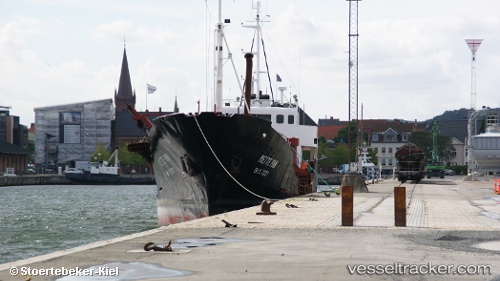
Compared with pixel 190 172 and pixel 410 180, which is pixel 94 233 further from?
pixel 410 180

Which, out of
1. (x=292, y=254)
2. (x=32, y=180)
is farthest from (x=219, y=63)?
(x=32, y=180)

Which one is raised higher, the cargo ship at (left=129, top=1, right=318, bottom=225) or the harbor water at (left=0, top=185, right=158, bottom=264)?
the cargo ship at (left=129, top=1, right=318, bottom=225)

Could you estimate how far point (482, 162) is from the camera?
338 ft

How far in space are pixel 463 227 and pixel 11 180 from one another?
114865 millimetres

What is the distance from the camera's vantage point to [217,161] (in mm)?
31078

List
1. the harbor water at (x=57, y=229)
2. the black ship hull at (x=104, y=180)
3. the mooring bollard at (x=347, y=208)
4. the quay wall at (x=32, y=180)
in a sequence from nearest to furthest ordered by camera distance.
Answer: the mooring bollard at (x=347, y=208) < the harbor water at (x=57, y=229) < the quay wall at (x=32, y=180) < the black ship hull at (x=104, y=180)

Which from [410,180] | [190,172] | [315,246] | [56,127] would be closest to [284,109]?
[190,172]

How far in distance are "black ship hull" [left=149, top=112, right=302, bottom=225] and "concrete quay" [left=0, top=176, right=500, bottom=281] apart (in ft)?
28.9

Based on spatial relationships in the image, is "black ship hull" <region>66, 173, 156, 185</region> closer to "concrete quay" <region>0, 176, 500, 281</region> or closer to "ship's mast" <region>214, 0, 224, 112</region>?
"ship's mast" <region>214, 0, 224, 112</region>

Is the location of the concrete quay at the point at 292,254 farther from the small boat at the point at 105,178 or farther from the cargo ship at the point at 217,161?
the small boat at the point at 105,178
